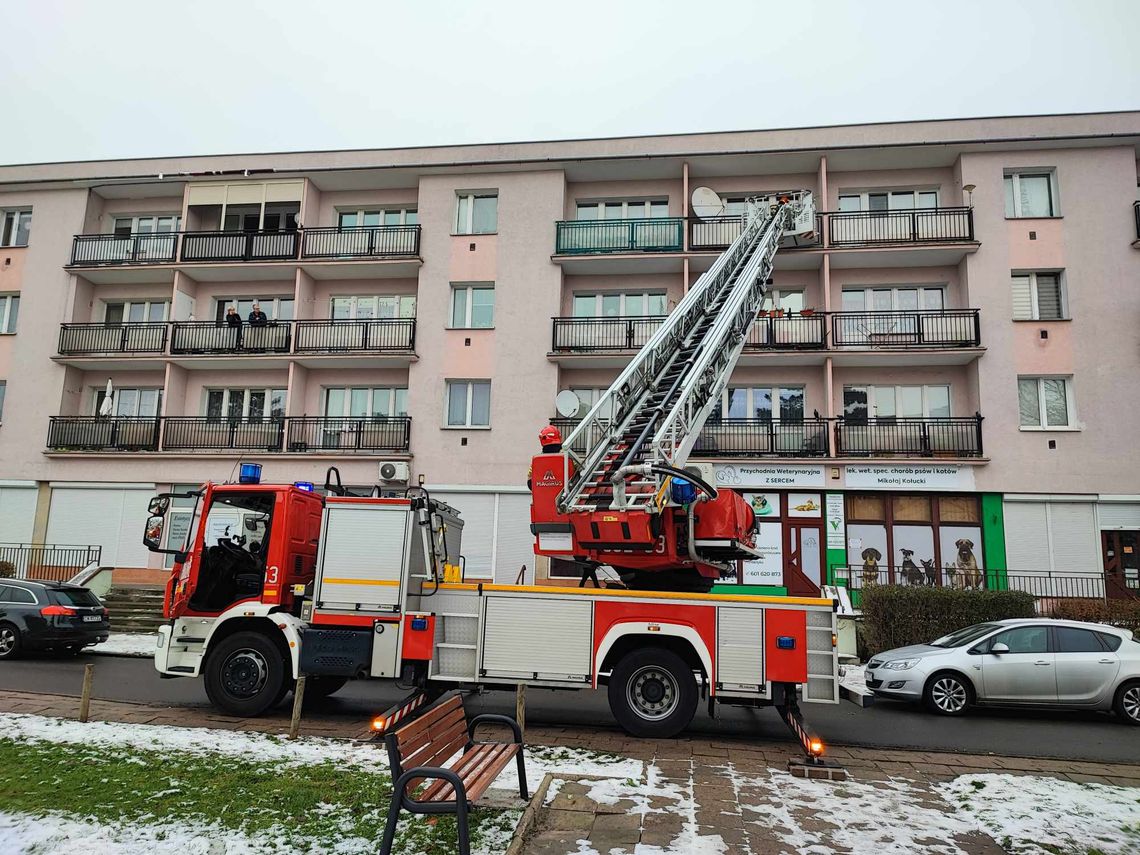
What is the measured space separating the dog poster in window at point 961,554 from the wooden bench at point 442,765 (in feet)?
60.6

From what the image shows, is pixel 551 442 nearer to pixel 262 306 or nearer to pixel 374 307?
pixel 374 307

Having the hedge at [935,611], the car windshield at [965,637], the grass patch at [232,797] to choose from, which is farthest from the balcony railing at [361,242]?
the grass patch at [232,797]

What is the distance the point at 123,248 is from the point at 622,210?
1688 cm

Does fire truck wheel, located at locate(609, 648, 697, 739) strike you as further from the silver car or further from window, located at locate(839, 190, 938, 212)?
window, located at locate(839, 190, 938, 212)

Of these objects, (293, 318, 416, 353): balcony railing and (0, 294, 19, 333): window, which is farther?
(0, 294, 19, 333): window

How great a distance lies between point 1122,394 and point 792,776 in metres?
19.1

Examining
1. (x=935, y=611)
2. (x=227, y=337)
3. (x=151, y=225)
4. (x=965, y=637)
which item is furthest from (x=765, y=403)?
(x=151, y=225)

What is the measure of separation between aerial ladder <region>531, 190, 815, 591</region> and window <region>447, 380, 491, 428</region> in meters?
12.2

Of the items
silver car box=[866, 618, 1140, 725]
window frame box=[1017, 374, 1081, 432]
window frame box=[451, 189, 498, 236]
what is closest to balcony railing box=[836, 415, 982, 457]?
window frame box=[1017, 374, 1081, 432]

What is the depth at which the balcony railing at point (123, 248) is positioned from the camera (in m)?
26.6

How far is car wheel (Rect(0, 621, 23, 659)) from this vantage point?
1501 cm

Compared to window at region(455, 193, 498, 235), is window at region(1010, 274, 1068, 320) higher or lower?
lower

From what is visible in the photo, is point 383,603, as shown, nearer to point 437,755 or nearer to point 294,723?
point 294,723

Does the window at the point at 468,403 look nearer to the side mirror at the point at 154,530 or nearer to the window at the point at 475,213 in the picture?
the window at the point at 475,213
